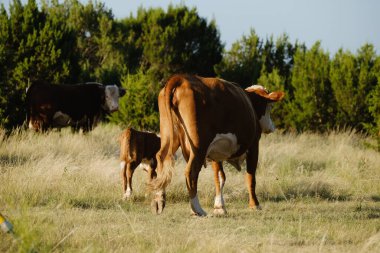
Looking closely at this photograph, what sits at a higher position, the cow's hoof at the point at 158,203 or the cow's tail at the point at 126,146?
the cow's tail at the point at 126,146

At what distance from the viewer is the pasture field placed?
520 centimetres

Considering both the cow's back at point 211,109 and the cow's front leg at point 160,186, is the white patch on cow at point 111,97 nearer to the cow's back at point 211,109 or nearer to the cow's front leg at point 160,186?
the cow's back at point 211,109

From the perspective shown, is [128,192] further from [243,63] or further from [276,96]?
[243,63]

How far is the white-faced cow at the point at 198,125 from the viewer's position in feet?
22.6

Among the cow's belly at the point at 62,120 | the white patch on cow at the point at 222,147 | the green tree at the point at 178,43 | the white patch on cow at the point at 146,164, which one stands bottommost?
the white patch on cow at the point at 146,164

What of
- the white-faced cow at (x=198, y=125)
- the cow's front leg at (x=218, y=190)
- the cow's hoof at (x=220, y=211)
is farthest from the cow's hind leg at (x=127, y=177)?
the white-faced cow at (x=198, y=125)

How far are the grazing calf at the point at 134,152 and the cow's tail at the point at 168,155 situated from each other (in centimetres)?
203

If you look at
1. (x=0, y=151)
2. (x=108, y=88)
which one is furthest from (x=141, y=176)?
(x=108, y=88)

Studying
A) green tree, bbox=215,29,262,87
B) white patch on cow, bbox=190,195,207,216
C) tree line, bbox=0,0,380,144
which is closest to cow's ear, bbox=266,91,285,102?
white patch on cow, bbox=190,195,207,216

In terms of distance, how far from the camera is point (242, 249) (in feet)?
16.6

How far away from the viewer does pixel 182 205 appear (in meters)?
8.65

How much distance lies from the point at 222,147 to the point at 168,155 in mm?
741

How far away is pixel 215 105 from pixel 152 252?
9.08 ft

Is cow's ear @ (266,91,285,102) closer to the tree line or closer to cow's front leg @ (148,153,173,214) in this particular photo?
cow's front leg @ (148,153,173,214)
